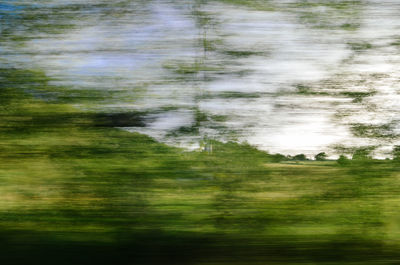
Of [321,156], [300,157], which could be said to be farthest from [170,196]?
[321,156]

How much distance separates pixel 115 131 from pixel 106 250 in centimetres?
88

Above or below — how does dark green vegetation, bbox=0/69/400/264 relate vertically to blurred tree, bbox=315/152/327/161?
below

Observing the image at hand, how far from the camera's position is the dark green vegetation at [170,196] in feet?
10.4

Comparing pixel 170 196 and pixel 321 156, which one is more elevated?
pixel 321 156

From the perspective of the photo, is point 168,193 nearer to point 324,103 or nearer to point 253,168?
point 253,168

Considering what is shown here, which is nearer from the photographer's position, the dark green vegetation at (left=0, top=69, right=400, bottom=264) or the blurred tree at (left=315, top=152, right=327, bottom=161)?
the dark green vegetation at (left=0, top=69, right=400, bottom=264)

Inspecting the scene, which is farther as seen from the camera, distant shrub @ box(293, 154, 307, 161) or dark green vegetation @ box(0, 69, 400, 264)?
distant shrub @ box(293, 154, 307, 161)

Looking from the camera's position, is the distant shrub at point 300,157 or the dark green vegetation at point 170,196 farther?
the distant shrub at point 300,157

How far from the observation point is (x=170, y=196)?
3213 mm

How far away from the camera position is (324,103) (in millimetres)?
3314

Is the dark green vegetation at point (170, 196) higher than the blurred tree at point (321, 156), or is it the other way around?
the blurred tree at point (321, 156)

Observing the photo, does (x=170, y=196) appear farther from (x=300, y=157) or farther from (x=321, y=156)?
(x=321, y=156)

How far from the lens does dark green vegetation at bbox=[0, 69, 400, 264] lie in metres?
3.18

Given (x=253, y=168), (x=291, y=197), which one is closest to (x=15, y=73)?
(x=253, y=168)
